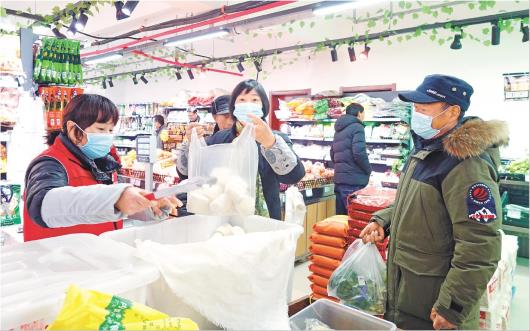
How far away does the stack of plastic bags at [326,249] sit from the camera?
3152mm

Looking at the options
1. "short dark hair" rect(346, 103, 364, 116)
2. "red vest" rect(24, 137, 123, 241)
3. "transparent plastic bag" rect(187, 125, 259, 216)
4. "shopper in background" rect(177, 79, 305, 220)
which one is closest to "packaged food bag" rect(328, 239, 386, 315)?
"shopper in background" rect(177, 79, 305, 220)

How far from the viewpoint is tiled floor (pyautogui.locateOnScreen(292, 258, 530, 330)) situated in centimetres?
363

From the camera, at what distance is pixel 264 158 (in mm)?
2064

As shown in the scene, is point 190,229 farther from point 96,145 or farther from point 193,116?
point 193,116

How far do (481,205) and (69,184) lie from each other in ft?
5.76

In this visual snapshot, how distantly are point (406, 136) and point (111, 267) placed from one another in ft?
22.4

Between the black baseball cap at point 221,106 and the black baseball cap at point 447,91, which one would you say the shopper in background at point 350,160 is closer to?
the black baseball cap at point 221,106

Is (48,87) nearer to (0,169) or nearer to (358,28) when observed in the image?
(0,169)

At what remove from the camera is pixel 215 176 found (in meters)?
1.42

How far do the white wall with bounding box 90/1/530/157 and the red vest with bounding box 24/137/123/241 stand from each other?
5.57 metres

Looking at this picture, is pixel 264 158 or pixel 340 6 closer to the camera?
pixel 264 158

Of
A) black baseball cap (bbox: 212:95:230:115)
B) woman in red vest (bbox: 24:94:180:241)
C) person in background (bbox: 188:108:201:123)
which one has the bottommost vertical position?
woman in red vest (bbox: 24:94:180:241)

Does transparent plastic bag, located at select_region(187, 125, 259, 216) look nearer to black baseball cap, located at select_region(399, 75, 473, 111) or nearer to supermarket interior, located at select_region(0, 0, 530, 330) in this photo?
supermarket interior, located at select_region(0, 0, 530, 330)

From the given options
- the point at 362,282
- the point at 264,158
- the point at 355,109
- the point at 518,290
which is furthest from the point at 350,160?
the point at 362,282
